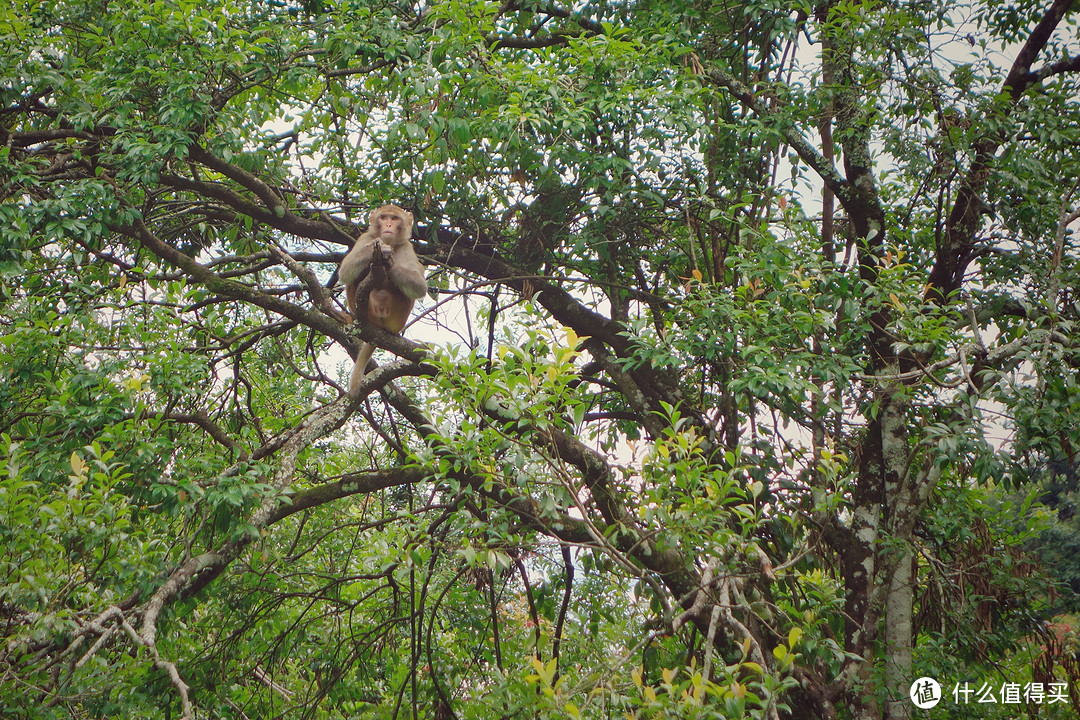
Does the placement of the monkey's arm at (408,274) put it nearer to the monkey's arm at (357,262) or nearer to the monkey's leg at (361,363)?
the monkey's arm at (357,262)

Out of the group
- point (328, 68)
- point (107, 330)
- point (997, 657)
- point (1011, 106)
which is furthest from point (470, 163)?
point (997, 657)

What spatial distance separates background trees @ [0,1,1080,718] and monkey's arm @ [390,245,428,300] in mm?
325

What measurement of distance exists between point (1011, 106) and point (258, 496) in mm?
4416

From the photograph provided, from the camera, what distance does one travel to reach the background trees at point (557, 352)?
3246 millimetres

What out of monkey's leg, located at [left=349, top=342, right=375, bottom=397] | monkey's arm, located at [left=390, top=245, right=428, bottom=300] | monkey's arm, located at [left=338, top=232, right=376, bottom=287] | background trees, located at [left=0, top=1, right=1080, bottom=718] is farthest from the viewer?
monkey's arm, located at [left=390, top=245, right=428, bottom=300]

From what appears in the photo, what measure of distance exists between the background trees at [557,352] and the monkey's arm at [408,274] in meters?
0.32

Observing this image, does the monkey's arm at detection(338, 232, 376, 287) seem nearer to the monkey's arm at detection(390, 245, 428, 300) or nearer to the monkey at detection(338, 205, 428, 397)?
the monkey at detection(338, 205, 428, 397)

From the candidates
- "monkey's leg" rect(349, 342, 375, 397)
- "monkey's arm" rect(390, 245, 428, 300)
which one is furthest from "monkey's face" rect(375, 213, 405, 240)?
"monkey's leg" rect(349, 342, 375, 397)

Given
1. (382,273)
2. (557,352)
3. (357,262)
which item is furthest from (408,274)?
(557,352)

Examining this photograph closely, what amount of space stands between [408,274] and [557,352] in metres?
2.43

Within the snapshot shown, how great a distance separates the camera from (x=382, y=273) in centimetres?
516

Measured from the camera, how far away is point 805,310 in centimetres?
399

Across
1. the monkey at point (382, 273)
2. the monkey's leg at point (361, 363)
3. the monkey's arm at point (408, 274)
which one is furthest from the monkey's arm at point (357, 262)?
the monkey's leg at point (361, 363)

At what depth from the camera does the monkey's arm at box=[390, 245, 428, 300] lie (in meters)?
5.20
